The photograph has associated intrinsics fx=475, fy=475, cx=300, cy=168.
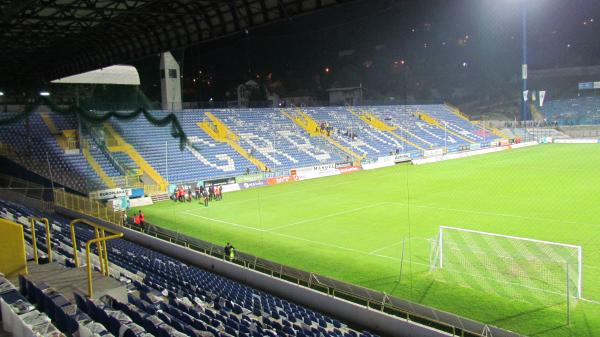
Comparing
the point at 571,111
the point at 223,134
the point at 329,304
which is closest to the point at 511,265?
the point at 329,304

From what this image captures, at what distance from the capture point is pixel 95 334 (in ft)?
16.4

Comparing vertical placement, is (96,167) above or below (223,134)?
below

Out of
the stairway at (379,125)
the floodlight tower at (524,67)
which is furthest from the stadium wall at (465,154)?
the floodlight tower at (524,67)

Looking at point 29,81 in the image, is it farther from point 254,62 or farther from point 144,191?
point 254,62

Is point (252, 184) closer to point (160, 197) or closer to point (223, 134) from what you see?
point (160, 197)

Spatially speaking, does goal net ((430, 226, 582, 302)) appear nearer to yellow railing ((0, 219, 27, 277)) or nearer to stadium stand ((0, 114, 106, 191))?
yellow railing ((0, 219, 27, 277))

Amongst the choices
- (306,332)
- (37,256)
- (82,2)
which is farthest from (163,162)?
(306,332)

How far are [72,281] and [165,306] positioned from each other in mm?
1612

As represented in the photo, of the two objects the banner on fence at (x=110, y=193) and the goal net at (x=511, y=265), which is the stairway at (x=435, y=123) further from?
the goal net at (x=511, y=265)

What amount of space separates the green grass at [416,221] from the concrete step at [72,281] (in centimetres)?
727

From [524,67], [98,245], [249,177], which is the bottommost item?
[249,177]

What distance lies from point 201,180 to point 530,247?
2064 cm

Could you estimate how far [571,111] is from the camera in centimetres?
3712

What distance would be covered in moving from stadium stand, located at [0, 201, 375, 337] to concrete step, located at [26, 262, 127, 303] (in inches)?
5.7
